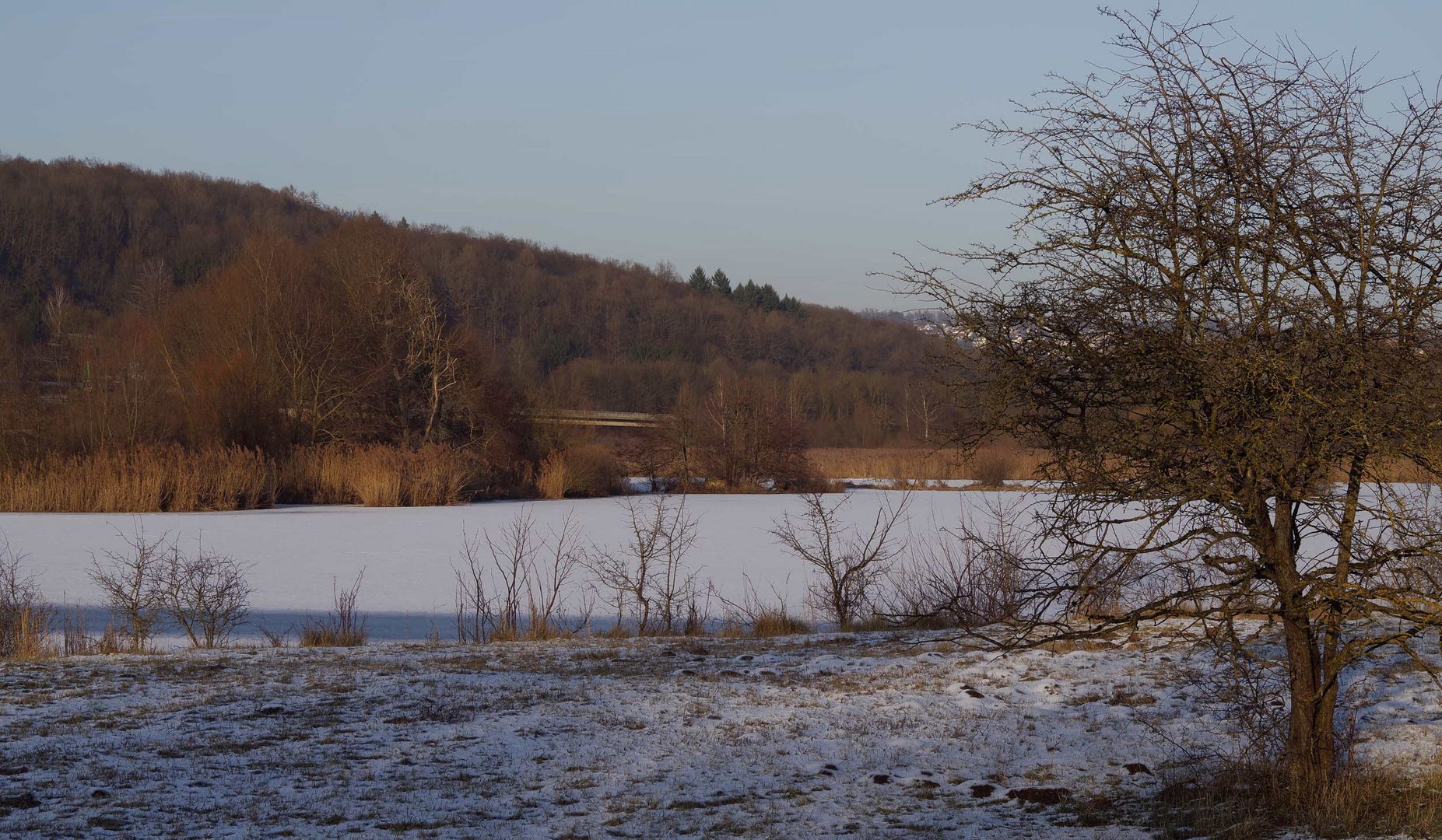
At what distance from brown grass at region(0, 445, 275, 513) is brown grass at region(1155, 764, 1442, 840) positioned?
23095mm

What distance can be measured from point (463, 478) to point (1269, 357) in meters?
27.1

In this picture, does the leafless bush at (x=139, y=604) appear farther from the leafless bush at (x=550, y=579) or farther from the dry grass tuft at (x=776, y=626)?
the dry grass tuft at (x=776, y=626)

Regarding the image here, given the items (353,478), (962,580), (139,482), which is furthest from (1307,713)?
(353,478)

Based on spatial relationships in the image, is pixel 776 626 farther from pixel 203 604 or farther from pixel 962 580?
pixel 203 604

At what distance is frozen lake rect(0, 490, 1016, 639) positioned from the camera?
13133 millimetres

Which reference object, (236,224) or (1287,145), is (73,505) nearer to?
(1287,145)

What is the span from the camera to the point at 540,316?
101m

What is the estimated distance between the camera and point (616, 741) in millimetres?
5852

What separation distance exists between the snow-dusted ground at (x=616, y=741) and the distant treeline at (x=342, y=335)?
187 centimetres

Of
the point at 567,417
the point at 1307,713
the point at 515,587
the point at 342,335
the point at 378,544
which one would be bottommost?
the point at 1307,713

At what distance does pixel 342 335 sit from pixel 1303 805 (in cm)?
3099

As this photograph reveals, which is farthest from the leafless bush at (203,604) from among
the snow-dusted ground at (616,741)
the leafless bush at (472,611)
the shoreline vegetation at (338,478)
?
the shoreline vegetation at (338,478)

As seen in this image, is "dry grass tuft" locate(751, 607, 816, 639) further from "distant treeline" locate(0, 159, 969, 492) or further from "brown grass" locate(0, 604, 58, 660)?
"brown grass" locate(0, 604, 58, 660)

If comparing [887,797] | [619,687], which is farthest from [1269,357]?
[619,687]
